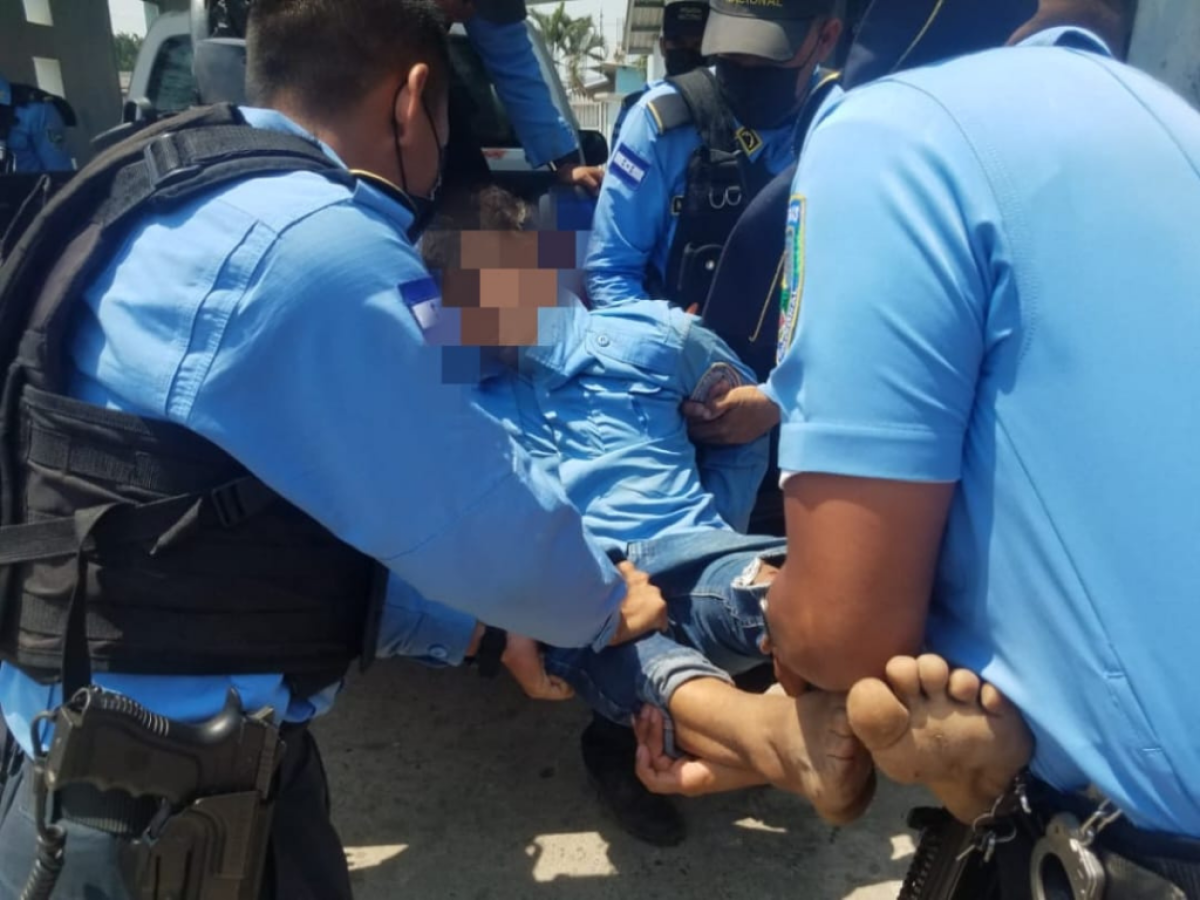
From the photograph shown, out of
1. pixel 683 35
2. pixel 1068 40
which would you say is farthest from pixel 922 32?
pixel 683 35

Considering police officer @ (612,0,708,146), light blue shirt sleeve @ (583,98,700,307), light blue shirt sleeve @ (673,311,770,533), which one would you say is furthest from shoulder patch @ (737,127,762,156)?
police officer @ (612,0,708,146)

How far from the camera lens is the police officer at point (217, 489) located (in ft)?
3.73

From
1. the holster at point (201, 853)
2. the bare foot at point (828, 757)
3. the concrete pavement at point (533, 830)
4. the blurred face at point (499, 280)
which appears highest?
the blurred face at point (499, 280)

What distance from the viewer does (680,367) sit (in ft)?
7.88

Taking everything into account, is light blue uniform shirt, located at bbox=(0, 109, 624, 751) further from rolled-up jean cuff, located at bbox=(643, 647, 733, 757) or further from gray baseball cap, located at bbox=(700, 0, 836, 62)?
gray baseball cap, located at bbox=(700, 0, 836, 62)

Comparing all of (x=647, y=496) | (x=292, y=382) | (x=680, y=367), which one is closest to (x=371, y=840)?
(x=647, y=496)

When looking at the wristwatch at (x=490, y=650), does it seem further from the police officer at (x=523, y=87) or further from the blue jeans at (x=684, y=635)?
the police officer at (x=523, y=87)

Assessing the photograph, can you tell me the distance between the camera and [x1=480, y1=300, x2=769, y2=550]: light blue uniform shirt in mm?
2326

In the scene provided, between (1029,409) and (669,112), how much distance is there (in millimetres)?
2231

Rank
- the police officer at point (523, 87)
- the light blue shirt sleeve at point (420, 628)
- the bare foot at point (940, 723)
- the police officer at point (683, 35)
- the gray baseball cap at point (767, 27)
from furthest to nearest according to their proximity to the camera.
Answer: the police officer at point (683, 35)
the police officer at point (523, 87)
the gray baseball cap at point (767, 27)
the light blue shirt sleeve at point (420, 628)
the bare foot at point (940, 723)

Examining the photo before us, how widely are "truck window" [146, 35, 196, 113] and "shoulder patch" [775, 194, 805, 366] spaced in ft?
14.3

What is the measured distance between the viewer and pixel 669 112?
2.97 meters

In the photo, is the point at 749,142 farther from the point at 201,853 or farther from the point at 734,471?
the point at 201,853

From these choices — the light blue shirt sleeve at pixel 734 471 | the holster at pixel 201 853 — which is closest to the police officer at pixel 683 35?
the light blue shirt sleeve at pixel 734 471
